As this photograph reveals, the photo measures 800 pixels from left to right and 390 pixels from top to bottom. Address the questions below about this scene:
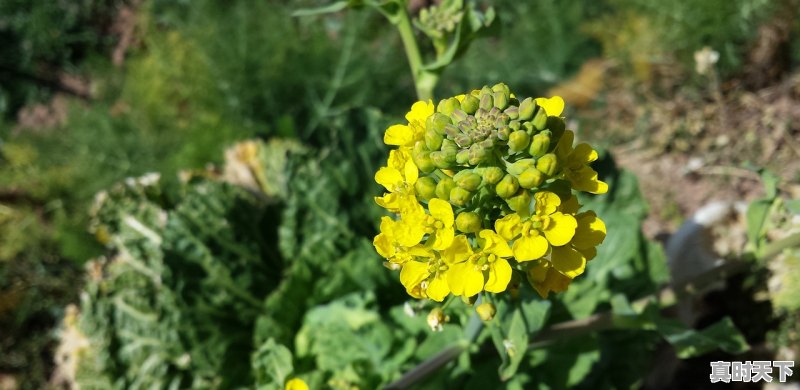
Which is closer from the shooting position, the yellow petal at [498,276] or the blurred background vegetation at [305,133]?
the yellow petal at [498,276]

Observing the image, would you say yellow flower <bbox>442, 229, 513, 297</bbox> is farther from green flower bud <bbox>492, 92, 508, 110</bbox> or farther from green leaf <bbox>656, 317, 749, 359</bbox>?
green leaf <bbox>656, 317, 749, 359</bbox>

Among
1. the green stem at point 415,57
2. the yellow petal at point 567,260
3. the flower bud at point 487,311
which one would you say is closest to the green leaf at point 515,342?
the flower bud at point 487,311

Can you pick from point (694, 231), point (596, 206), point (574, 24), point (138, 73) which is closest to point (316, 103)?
point (138, 73)

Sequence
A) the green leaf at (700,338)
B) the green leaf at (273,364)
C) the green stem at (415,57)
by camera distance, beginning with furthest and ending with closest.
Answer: the green stem at (415,57), the green leaf at (700,338), the green leaf at (273,364)

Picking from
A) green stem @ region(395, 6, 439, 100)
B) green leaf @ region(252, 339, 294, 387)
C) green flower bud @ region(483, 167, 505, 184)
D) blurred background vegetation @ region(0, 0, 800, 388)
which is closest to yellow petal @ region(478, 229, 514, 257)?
green flower bud @ region(483, 167, 505, 184)

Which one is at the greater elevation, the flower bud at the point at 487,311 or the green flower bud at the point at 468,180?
the green flower bud at the point at 468,180

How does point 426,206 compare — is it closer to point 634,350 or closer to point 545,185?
point 545,185

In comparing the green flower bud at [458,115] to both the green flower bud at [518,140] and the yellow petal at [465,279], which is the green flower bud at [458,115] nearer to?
the green flower bud at [518,140]
